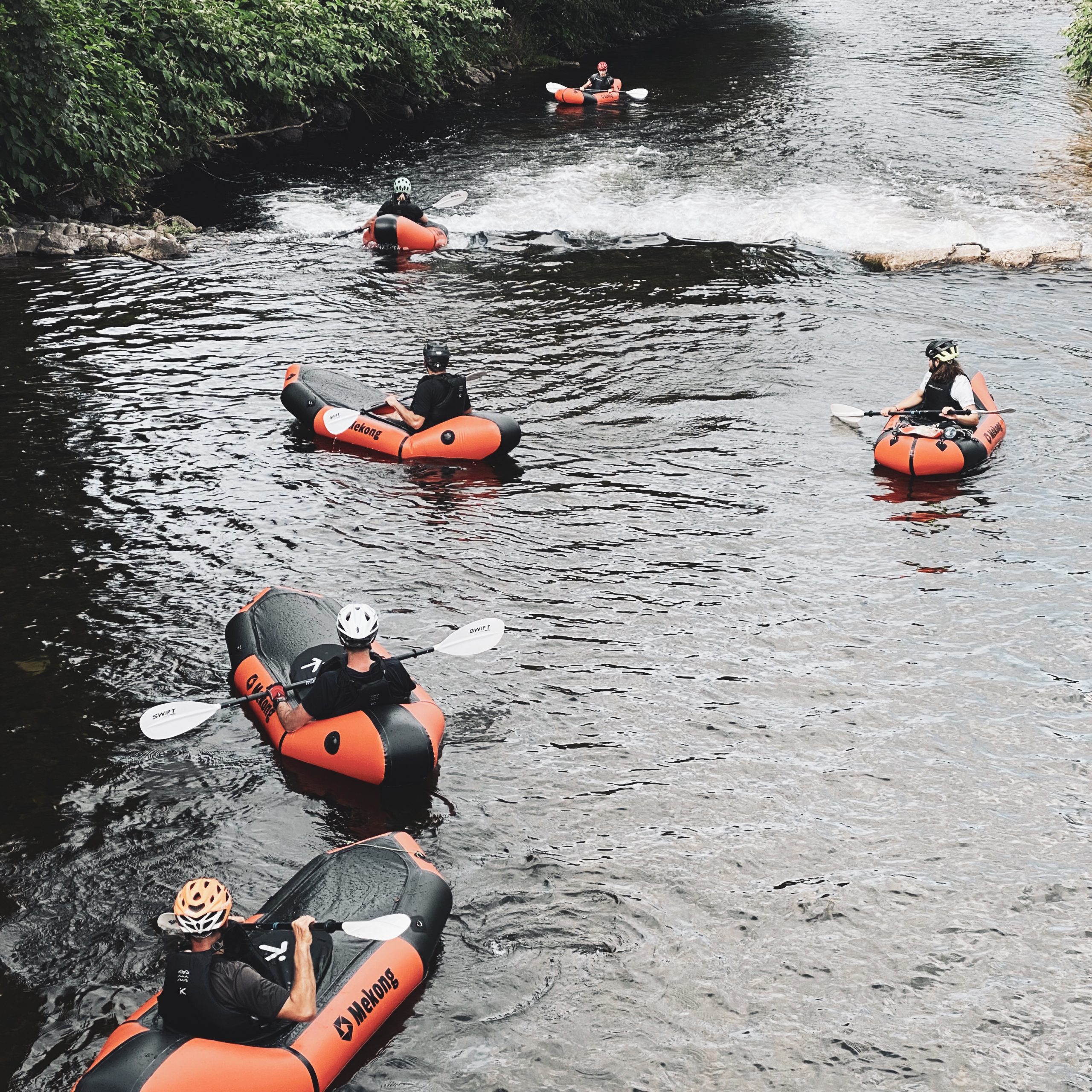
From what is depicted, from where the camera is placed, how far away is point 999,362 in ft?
39.2

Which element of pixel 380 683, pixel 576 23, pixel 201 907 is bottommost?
pixel 380 683

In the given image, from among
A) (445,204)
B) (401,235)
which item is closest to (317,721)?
(401,235)

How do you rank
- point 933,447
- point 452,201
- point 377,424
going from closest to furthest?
point 933,447, point 377,424, point 452,201

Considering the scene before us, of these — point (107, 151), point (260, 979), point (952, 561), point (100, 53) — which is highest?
point (100, 53)

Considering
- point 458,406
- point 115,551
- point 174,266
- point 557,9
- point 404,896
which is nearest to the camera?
point 404,896

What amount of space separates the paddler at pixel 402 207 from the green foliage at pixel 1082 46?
14208mm

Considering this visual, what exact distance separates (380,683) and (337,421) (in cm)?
457

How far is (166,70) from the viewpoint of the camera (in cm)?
1678

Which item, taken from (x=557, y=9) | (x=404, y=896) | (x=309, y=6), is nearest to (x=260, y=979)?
(x=404, y=896)

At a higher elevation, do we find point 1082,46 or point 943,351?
point 1082,46

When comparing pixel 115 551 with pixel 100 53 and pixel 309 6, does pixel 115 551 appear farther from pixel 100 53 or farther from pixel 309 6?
pixel 309 6

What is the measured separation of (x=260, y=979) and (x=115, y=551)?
4.90 meters

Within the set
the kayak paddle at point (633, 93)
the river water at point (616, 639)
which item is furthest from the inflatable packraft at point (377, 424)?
the kayak paddle at point (633, 93)

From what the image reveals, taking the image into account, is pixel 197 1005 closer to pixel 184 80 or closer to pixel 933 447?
pixel 933 447
